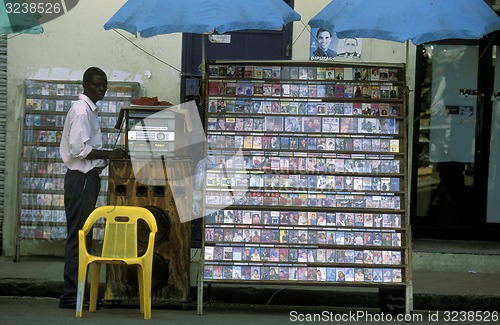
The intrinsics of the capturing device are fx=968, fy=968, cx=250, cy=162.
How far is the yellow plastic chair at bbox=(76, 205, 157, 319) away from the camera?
24.6 ft

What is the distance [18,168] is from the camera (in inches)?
402

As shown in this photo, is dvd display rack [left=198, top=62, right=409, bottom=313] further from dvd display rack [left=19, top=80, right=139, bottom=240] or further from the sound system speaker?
dvd display rack [left=19, top=80, right=139, bottom=240]

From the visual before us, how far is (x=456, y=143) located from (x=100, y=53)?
13.3 feet

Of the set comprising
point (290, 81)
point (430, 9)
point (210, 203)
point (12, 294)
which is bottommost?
point (12, 294)

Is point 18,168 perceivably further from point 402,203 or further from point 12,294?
point 402,203

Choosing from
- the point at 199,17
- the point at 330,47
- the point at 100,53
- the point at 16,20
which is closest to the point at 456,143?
the point at 330,47

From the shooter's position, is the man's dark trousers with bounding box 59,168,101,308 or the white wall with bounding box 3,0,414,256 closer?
the man's dark trousers with bounding box 59,168,101,308

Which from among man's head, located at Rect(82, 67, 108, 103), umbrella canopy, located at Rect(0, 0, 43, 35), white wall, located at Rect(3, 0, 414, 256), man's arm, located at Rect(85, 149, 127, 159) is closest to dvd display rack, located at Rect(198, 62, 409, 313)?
man's arm, located at Rect(85, 149, 127, 159)

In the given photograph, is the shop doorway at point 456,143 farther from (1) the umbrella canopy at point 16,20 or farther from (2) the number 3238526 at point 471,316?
(1) the umbrella canopy at point 16,20

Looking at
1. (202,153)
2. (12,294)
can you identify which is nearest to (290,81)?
(202,153)

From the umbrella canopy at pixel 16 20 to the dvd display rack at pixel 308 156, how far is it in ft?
5.08

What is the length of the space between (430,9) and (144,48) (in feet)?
12.4

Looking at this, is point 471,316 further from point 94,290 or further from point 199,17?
point 199,17

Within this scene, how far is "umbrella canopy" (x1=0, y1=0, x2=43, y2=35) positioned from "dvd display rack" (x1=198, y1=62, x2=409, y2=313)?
1.55 meters
